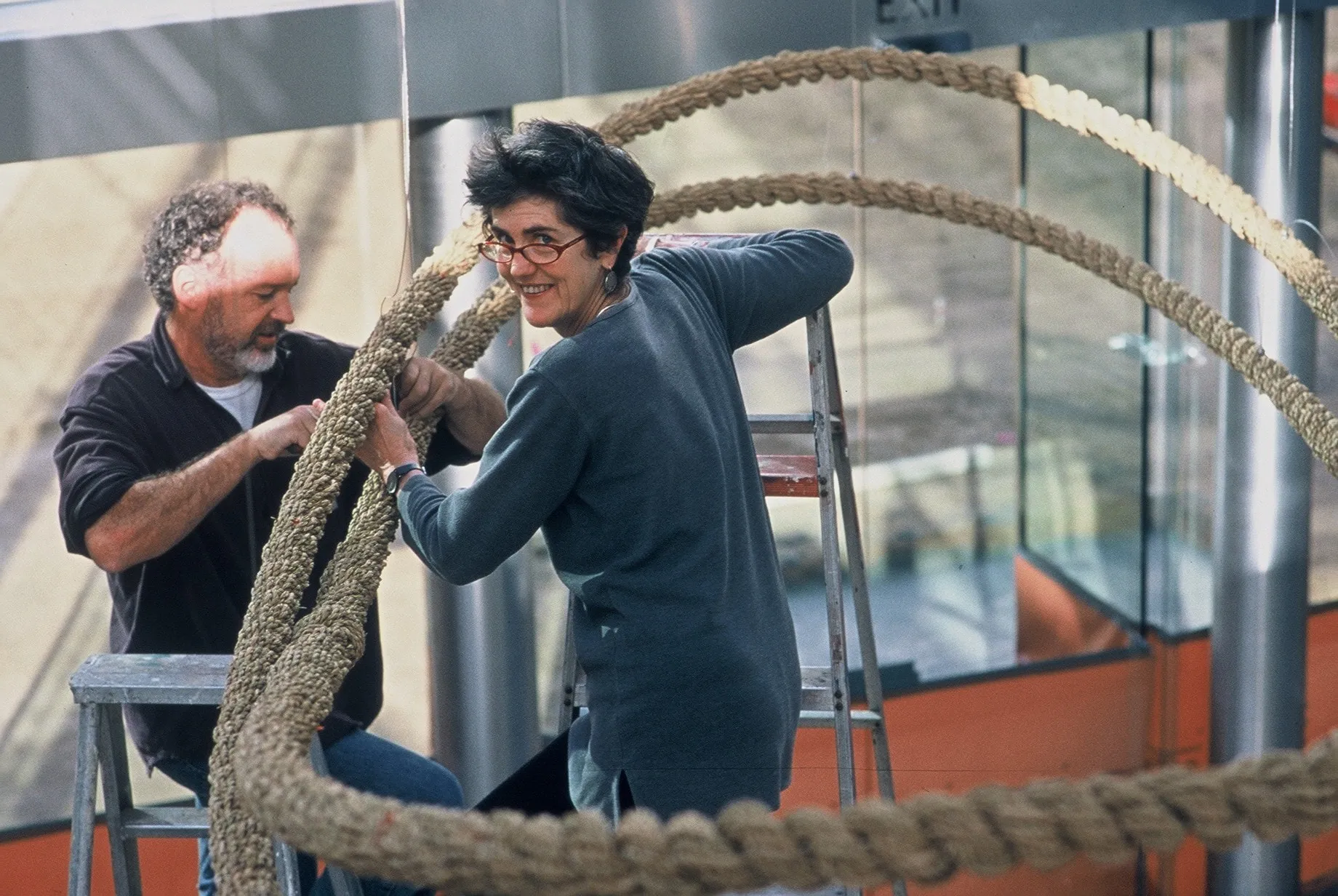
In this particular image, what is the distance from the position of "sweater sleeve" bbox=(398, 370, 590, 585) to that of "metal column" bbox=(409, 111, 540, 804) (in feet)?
5.01

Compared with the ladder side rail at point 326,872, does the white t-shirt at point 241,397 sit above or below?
above

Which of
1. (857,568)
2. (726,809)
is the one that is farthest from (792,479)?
(726,809)

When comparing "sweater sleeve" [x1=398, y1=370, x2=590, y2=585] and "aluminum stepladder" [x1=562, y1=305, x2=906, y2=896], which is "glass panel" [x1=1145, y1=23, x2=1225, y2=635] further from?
"sweater sleeve" [x1=398, y1=370, x2=590, y2=585]

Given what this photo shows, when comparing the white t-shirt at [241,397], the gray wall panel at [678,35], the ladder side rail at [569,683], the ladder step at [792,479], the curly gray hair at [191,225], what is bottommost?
the ladder side rail at [569,683]

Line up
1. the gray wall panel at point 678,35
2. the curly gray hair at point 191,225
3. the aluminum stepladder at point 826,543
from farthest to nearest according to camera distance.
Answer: the gray wall panel at point 678,35 < the curly gray hair at point 191,225 < the aluminum stepladder at point 826,543

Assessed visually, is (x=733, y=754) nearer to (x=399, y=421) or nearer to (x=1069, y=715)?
(x=399, y=421)

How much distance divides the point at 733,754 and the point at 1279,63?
8.00 ft

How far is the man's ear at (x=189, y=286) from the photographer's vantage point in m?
2.03

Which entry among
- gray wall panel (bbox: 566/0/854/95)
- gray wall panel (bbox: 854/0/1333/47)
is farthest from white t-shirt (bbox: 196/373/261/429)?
gray wall panel (bbox: 854/0/1333/47)

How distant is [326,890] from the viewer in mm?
1818

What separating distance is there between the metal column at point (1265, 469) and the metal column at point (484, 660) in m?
1.65

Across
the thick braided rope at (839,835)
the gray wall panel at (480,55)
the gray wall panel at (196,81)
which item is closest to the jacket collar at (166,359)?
the gray wall panel at (196,81)

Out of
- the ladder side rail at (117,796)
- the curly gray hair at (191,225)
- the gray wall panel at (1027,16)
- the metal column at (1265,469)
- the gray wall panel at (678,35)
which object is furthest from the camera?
the metal column at (1265,469)

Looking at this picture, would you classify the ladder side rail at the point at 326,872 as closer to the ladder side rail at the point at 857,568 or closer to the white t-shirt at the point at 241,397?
the white t-shirt at the point at 241,397
